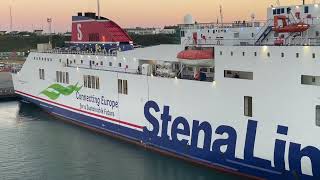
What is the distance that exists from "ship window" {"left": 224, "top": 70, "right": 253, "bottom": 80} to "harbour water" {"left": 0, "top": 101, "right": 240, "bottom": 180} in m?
3.45

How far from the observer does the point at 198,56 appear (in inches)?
648

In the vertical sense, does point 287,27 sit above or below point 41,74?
above

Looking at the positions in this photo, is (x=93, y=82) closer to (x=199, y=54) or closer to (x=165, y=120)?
(x=165, y=120)

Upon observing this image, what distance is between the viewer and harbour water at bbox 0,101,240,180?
16812 millimetres

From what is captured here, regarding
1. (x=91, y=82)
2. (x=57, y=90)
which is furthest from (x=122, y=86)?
(x=57, y=90)

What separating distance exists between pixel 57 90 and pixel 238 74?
14.4 metres

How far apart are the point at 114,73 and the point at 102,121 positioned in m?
2.77

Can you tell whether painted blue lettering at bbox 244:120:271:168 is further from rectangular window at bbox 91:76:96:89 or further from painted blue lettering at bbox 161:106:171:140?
rectangular window at bbox 91:76:96:89

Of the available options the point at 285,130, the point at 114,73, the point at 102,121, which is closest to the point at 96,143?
the point at 102,121

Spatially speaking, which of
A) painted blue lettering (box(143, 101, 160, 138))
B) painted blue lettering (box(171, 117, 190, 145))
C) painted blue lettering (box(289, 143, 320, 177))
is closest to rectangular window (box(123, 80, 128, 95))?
painted blue lettering (box(143, 101, 160, 138))

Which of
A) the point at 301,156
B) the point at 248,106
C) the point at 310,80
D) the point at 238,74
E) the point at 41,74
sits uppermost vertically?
the point at 238,74

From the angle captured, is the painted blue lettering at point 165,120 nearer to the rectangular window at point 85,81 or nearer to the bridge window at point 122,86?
the bridge window at point 122,86

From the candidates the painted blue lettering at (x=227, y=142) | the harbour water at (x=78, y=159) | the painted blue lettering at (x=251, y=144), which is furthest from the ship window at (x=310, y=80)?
the harbour water at (x=78, y=159)

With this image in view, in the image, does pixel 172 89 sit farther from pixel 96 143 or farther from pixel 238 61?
pixel 96 143
